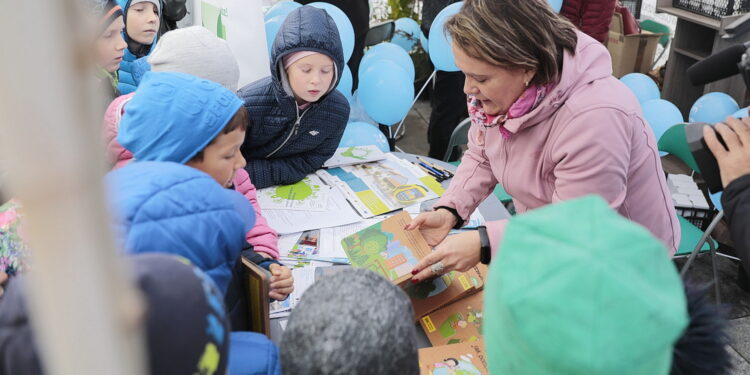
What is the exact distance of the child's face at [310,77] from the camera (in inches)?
80.6

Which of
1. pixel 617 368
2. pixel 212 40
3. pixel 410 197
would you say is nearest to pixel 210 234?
pixel 617 368

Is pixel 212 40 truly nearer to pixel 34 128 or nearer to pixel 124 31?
pixel 124 31

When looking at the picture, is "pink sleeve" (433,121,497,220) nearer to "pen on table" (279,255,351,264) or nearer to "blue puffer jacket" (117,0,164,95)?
"pen on table" (279,255,351,264)

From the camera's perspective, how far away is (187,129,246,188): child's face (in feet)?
4.27

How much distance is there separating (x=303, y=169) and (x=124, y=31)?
120 centimetres

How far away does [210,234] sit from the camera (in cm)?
85

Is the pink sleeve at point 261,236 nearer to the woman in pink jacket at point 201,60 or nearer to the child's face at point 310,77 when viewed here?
the woman in pink jacket at point 201,60

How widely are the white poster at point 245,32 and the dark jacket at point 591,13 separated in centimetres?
226

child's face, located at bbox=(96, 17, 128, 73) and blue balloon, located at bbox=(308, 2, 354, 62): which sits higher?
child's face, located at bbox=(96, 17, 128, 73)

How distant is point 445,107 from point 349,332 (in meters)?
3.31

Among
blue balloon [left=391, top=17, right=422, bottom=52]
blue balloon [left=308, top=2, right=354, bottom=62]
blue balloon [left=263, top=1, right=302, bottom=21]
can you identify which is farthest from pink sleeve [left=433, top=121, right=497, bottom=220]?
blue balloon [left=391, top=17, right=422, bottom=52]

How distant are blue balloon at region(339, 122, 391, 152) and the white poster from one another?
0.61 m

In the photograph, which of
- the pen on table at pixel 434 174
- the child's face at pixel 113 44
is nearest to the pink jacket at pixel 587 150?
the pen on table at pixel 434 174

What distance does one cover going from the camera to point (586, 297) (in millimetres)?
549
